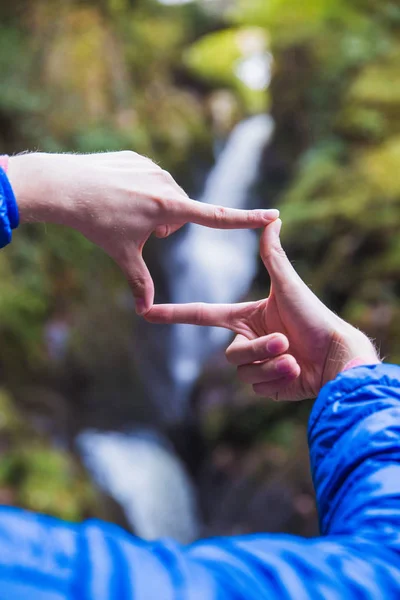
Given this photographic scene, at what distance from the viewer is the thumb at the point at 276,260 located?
0.92m

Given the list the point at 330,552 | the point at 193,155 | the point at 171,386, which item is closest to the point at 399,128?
the point at 193,155

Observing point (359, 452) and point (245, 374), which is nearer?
point (359, 452)

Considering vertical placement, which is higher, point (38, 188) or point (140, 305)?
point (38, 188)

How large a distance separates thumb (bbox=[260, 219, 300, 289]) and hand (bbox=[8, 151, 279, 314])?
2 cm

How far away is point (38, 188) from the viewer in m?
0.83

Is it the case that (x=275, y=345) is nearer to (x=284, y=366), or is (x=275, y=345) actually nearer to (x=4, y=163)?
(x=284, y=366)

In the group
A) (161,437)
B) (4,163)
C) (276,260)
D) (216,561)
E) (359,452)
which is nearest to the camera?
(216,561)

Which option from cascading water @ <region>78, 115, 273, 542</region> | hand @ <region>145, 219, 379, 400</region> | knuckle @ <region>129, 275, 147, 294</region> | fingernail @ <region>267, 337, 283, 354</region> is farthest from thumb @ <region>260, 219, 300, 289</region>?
cascading water @ <region>78, 115, 273, 542</region>

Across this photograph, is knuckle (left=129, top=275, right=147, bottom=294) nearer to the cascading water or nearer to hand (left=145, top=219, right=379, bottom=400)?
hand (left=145, top=219, right=379, bottom=400)

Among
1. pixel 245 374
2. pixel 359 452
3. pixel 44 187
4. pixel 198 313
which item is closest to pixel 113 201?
pixel 44 187

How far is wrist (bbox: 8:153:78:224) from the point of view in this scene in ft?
2.69

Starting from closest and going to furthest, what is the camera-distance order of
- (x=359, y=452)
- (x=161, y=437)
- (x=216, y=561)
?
(x=216, y=561), (x=359, y=452), (x=161, y=437)

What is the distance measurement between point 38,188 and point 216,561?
59 cm

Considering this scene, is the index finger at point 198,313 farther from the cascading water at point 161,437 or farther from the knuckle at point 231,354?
the cascading water at point 161,437
